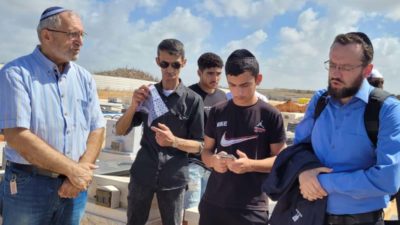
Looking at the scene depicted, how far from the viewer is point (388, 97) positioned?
2287 millimetres

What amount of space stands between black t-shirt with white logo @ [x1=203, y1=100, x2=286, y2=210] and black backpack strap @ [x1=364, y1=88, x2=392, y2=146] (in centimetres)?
76

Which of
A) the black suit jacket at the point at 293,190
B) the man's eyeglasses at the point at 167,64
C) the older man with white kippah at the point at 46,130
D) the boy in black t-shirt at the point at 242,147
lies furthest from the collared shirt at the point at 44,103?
the black suit jacket at the point at 293,190


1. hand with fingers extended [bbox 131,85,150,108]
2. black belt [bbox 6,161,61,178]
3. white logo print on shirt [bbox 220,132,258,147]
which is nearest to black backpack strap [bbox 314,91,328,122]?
white logo print on shirt [bbox 220,132,258,147]

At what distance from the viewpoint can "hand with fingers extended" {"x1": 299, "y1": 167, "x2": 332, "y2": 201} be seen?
2299 millimetres

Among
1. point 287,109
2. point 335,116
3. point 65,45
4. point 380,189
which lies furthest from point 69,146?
point 287,109

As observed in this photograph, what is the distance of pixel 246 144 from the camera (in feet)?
9.61

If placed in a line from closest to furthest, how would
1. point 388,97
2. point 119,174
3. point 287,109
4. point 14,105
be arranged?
point 388,97 < point 14,105 < point 119,174 < point 287,109

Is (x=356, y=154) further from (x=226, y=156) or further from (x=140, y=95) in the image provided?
(x=140, y=95)

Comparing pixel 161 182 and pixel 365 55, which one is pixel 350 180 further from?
pixel 161 182

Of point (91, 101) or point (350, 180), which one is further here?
point (91, 101)

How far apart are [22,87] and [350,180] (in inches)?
82.7

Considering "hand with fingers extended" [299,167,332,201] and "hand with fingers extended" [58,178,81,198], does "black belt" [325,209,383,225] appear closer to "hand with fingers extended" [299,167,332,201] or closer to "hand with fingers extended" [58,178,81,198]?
"hand with fingers extended" [299,167,332,201]

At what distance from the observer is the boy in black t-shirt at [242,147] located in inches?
111

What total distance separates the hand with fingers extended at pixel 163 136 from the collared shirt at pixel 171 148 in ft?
0.52
